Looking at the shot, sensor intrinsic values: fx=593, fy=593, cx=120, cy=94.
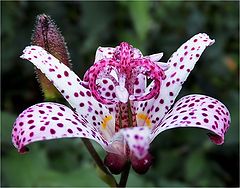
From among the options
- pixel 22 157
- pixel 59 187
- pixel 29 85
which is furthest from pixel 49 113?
pixel 29 85

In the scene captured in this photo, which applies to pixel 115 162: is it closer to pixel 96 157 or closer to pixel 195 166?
pixel 96 157

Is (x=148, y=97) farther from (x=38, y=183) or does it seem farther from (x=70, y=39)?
(x=70, y=39)

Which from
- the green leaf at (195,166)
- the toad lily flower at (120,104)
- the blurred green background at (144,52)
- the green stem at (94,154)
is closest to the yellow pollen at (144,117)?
the toad lily flower at (120,104)

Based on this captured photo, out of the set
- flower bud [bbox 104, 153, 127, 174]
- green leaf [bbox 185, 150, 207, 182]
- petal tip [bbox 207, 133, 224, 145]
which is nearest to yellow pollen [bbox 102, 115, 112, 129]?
flower bud [bbox 104, 153, 127, 174]

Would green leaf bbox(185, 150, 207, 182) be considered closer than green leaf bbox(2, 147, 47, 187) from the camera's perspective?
No

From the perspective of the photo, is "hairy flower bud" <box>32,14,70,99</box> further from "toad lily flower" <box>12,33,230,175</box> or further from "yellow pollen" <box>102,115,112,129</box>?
"yellow pollen" <box>102,115,112,129</box>

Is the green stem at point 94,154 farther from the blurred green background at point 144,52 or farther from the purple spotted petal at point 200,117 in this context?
the blurred green background at point 144,52
